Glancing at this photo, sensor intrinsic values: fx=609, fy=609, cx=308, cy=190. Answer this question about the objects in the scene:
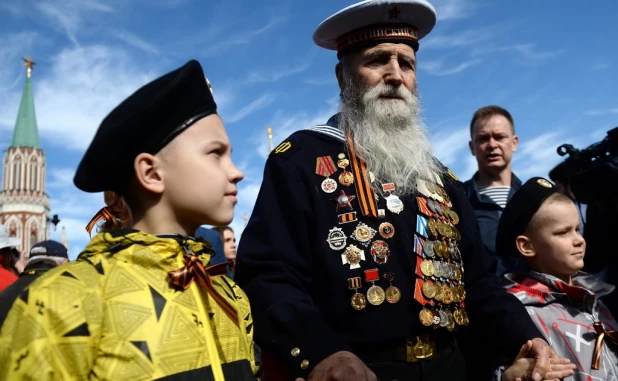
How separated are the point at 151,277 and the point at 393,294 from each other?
1.09 metres

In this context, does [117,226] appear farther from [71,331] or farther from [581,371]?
[581,371]

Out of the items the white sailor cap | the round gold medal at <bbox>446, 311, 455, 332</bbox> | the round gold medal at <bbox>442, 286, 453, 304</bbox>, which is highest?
the white sailor cap

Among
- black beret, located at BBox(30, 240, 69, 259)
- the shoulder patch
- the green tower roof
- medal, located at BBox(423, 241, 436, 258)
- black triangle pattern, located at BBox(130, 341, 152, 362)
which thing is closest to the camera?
black triangle pattern, located at BBox(130, 341, 152, 362)

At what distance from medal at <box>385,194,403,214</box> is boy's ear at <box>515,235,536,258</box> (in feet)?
4.27

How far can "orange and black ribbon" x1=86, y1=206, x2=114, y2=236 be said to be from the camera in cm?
221

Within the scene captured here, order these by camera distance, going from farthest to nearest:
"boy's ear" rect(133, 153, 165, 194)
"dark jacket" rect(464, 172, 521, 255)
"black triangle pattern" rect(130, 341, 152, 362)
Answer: "dark jacket" rect(464, 172, 521, 255), "boy's ear" rect(133, 153, 165, 194), "black triangle pattern" rect(130, 341, 152, 362)

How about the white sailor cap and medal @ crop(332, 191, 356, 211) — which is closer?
medal @ crop(332, 191, 356, 211)

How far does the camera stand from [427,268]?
2.66 metres

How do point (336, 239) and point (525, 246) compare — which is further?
point (525, 246)

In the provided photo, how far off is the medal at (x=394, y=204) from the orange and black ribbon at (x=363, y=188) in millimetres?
73

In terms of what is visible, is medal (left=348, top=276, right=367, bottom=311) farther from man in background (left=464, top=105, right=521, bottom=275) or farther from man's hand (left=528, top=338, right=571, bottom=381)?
man in background (left=464, top=105, right=521, bottom=275)

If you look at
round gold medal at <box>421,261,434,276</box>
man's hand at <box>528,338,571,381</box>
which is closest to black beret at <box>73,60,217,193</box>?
round gold medal at <box>421,261,434,276</box>

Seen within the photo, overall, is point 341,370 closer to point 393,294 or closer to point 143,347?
point 393,294

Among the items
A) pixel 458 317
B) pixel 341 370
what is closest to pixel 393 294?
pixel 458 317
